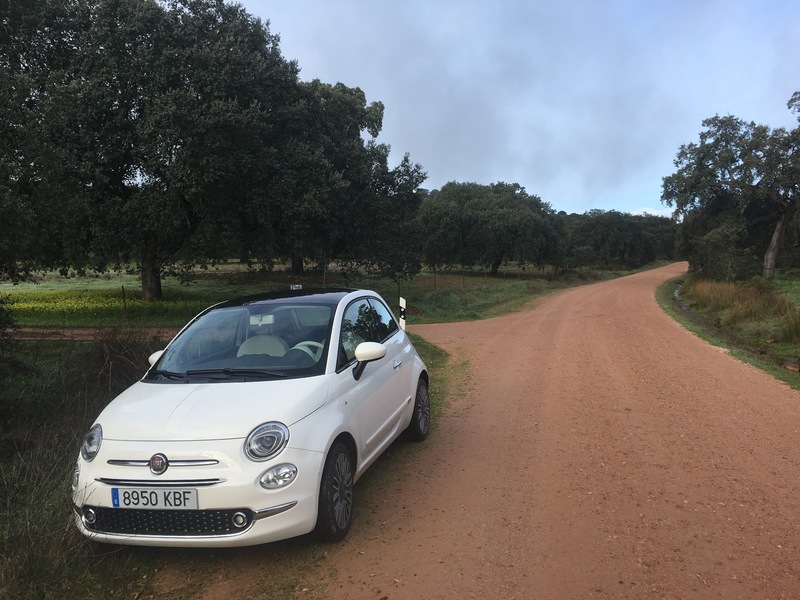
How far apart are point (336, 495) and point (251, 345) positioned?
4.83 feet

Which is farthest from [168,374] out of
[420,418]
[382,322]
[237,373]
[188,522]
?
[420,418]

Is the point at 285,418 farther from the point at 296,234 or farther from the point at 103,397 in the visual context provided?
the point at 296,234

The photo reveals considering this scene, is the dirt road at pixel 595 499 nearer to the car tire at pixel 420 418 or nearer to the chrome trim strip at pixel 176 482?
the car tire at pixel 420 418

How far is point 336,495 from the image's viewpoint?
3.67 metres

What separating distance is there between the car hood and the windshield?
19 centimetres

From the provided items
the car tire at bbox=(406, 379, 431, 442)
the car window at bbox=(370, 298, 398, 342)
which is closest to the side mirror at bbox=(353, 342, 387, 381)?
the car window at bbox=(370, 298, 398, 342)

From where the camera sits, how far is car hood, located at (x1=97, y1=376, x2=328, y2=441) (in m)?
3.34

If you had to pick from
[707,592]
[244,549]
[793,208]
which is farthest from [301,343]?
[793,208]

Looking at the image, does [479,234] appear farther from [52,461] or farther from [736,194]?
[52,461]

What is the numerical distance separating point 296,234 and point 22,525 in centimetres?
1445

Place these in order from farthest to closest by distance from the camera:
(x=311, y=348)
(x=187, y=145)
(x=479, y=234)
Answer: (x=479, y=234) → (x=187, y=145) → (x=311, y=348)

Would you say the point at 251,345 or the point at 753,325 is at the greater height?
the point at 251,345

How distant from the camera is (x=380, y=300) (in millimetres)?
5914

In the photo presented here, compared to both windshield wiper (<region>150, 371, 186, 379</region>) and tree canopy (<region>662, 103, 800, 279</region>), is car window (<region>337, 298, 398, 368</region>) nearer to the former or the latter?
windshield wiper (<region>150, 371, 186, 379</region>)
